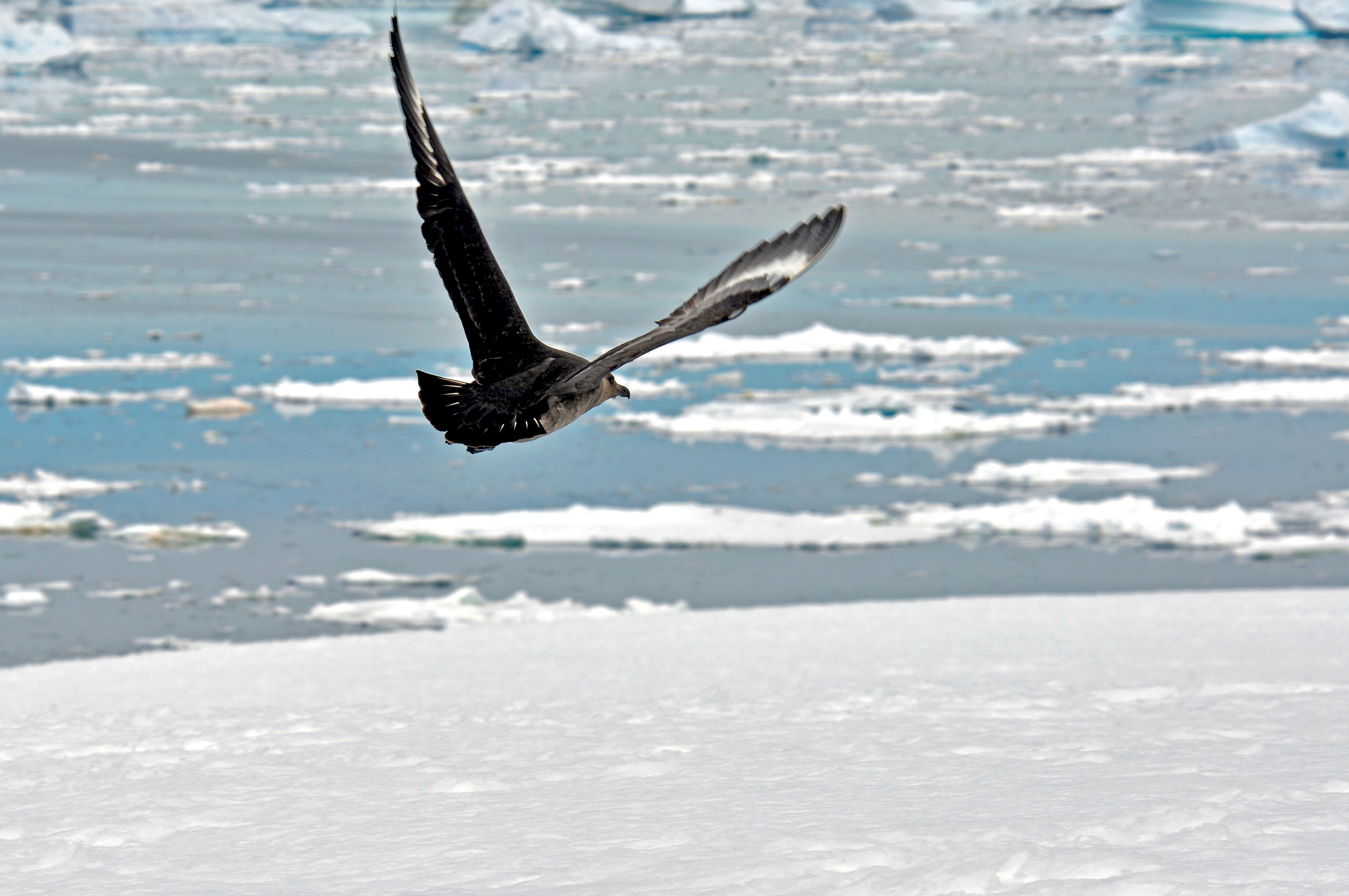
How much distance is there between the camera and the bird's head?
3.90 m

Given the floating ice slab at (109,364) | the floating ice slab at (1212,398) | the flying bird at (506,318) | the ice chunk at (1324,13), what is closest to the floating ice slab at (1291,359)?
the floating ice slab at (1212,398)

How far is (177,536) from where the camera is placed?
8586mm

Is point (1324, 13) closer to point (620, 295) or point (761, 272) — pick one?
point (620, 295)

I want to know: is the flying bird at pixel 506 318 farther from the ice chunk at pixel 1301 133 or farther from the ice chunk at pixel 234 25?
the ice chunk at pixel 234 25

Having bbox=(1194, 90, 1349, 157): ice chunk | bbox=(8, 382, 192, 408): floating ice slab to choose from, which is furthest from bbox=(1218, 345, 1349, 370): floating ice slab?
bbox=(1194, 90, 1349, 157): ice chunk

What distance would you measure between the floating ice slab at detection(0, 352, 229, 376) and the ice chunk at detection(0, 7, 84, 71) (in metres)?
25.6

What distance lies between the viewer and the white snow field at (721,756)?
3.70 meters

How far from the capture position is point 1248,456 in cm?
1052

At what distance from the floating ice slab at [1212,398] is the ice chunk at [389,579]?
16.2ft

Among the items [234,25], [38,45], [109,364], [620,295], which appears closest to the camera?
[109,364]

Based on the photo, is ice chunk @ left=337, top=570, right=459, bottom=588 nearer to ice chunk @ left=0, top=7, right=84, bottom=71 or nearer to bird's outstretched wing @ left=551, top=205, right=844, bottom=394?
bird's outstretched wing @ left=551, top=205, right=844, bottom=394

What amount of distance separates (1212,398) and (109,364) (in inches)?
299

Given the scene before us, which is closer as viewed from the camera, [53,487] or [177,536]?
[177,536]

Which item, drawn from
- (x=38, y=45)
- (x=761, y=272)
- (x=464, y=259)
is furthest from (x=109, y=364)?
(x=38, y=45)
